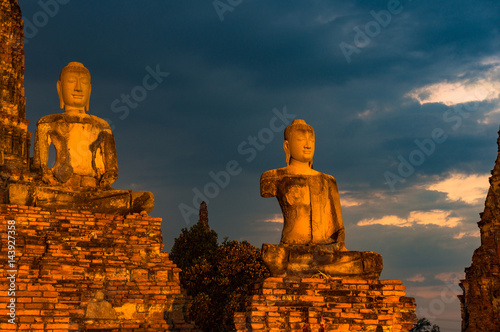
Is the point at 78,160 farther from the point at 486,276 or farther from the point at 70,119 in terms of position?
the point at 486,276

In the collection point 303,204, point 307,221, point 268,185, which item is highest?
point 268,185

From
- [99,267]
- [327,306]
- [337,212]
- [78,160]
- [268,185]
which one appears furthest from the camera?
[78,160]

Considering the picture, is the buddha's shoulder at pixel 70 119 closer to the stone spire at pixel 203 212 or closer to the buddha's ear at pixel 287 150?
the buddha's ear at pixel 287 150

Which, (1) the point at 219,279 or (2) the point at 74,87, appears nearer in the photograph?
(2) the point at 74,87

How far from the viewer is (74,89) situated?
18094mm

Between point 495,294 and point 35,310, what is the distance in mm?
17696

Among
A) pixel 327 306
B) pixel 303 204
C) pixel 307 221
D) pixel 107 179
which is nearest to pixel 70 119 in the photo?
pixel 107 179

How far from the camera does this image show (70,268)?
14.4 m

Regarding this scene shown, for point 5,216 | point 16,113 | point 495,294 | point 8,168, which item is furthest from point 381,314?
point 16,113

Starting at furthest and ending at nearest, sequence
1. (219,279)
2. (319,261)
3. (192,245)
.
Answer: (192,245), (219,279), (319,261)

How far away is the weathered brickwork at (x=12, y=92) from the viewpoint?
136ft

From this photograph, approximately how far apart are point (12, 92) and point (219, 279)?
18993 millimetres

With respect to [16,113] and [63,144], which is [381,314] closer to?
[63,144]

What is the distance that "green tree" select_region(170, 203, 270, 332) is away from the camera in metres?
29.7
